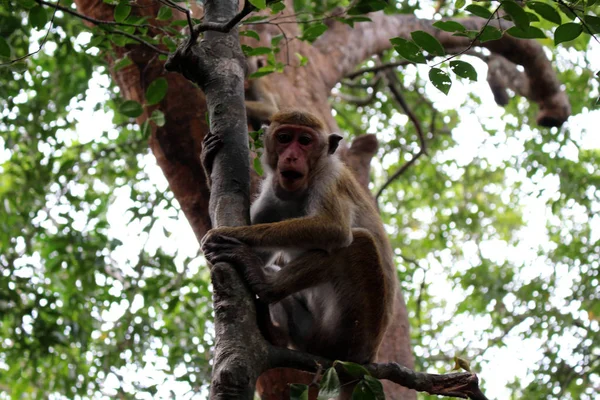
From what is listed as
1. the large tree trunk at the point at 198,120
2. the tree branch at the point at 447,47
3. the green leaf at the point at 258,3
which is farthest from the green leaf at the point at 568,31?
the tree branch at the point at 447,47

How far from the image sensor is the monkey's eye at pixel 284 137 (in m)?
4.57

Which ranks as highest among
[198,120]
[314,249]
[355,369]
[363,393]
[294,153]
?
[198,120]

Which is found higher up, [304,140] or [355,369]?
[304,140]

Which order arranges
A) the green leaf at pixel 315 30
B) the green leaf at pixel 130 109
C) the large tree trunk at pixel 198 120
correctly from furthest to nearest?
the large tree trunk at pixel 198 120, the green leaf at pixel 130 109, the green leaf at pixel 315 30

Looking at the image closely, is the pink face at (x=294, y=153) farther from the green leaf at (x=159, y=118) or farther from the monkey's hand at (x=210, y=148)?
the green leaf at (x=159, y=118)

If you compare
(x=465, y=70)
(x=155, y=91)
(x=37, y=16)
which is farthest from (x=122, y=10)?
(x=465, y=70)

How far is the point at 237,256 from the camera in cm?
359

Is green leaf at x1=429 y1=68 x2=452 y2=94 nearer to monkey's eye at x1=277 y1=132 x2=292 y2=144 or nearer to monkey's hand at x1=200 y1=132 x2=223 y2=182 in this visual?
monkey's hand at x1=200 y1=132 x2=223 y2=182

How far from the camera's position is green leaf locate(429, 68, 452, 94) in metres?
3.44

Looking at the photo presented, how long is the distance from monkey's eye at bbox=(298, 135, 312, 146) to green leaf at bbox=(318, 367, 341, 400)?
2165mm

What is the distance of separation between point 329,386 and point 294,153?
2112mm

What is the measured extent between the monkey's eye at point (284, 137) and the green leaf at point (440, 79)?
134cm

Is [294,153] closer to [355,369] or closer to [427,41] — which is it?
[427,41]

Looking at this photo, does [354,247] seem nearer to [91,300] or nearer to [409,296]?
[91,300]
